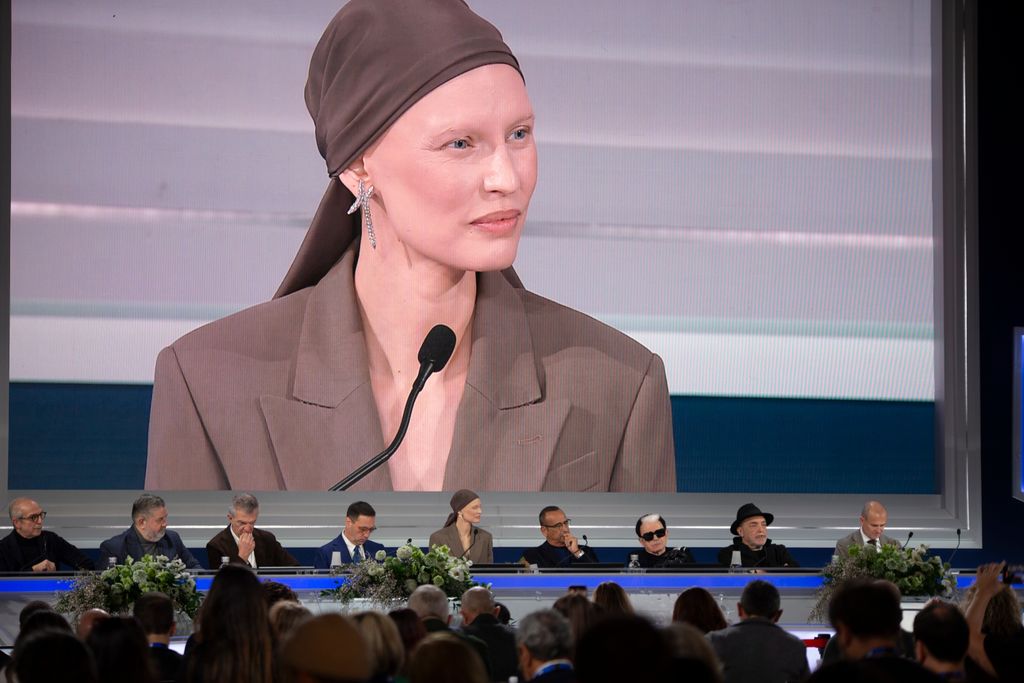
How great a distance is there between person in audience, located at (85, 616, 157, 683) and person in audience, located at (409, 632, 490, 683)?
724 millimetres

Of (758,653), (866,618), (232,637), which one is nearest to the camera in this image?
(866,618)

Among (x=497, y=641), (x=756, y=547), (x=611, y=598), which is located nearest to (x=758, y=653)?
(x=611, y=598)

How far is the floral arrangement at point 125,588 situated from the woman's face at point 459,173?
2994 millimetres

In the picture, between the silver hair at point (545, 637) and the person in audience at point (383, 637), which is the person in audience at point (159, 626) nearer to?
the person in audience at point (383, 637)

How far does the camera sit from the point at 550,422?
8273 mm

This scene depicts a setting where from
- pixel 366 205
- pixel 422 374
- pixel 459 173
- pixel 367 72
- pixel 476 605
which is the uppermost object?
pixel 367 72

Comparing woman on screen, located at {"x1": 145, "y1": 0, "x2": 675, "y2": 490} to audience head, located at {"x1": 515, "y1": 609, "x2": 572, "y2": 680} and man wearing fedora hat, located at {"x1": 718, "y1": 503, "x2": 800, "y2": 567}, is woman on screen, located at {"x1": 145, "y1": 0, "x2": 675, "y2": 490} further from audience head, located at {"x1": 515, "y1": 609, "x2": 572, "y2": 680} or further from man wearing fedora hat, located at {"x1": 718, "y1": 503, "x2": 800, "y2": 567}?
audience head, located at {"x1": 515, "y1": 609, "x2": 572, "y2": 680}

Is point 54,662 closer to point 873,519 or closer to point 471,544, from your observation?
point 471,544

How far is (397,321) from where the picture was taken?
8.15m

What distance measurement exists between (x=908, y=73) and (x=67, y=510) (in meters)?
5.69

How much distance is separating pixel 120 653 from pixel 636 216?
5883 mm

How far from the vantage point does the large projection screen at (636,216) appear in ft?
26.7

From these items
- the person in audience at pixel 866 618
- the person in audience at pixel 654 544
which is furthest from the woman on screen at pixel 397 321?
the person in audience at pixel 866 618

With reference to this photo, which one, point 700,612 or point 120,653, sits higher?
point 700,612
